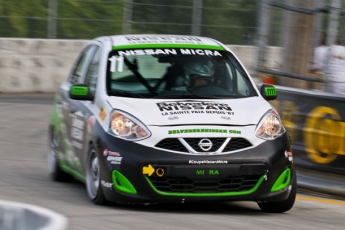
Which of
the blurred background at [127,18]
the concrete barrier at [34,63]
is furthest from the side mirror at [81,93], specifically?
the blurred background at [127,18]

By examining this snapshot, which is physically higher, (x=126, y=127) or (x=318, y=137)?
(x=126, y=127)

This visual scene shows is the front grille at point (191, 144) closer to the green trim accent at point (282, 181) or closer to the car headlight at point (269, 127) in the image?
the car headlight at point (269, 127)

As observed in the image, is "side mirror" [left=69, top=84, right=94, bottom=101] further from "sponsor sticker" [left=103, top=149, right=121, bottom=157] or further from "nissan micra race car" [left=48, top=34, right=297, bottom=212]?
"sponsor sticker" [left=103, top=149, right=121, bottom=157]

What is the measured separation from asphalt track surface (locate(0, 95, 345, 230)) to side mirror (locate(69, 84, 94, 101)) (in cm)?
95

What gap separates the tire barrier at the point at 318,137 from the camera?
10852 millimetres

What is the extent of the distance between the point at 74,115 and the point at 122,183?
1.69 metres

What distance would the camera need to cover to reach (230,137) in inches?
→ 322

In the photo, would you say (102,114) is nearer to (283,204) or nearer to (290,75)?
(283,204)

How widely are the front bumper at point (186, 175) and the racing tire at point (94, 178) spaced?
0.18 metres

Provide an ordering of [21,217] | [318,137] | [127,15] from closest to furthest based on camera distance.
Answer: [21,217] < [318,137] < [127,15]

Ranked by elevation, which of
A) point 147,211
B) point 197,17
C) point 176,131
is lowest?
point 197,17

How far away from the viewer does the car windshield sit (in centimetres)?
901

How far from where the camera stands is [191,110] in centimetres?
843

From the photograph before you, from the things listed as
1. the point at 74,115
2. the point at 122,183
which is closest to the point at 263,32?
the point at 74,115
